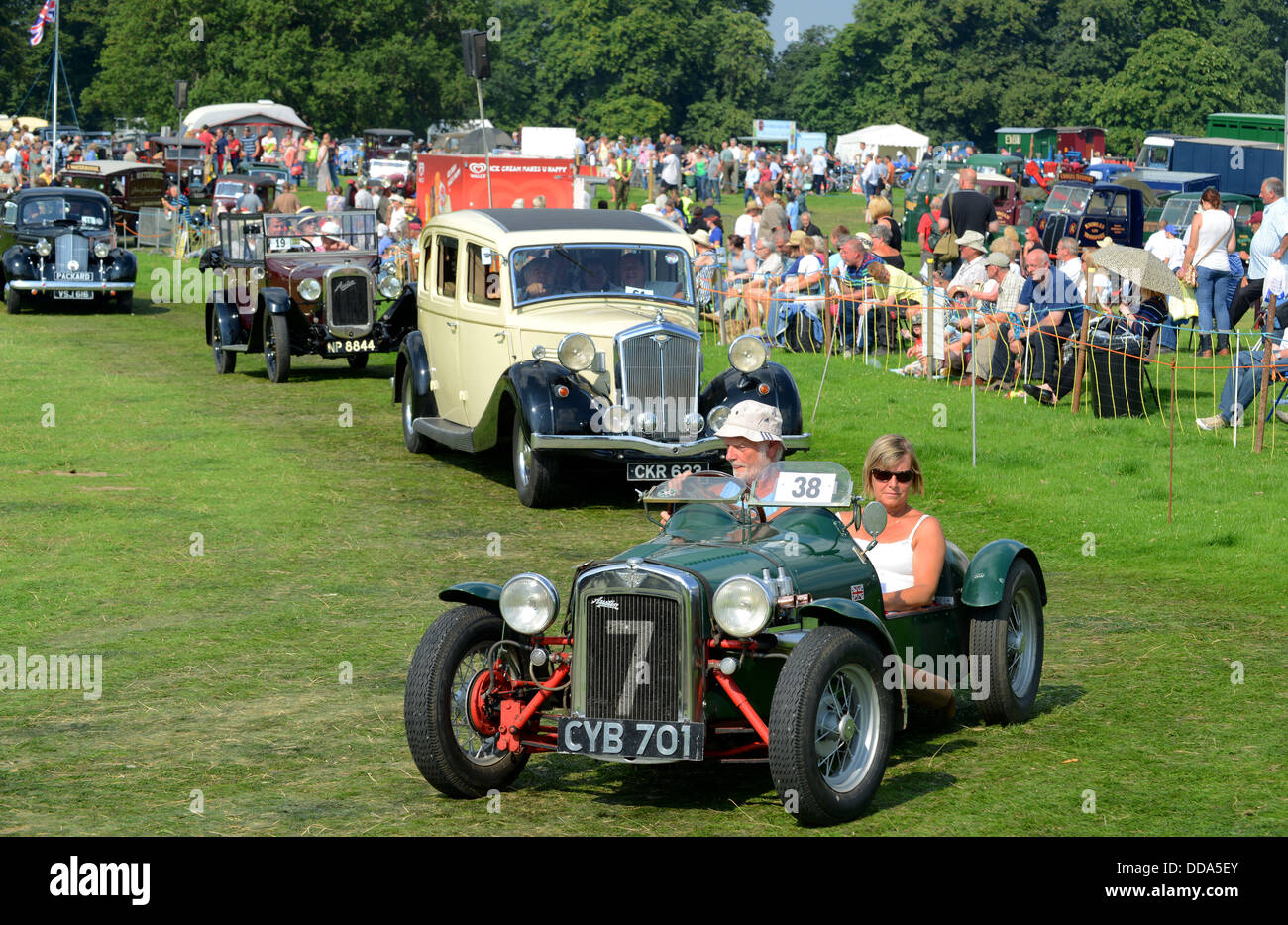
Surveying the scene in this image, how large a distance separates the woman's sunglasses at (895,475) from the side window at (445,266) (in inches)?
299

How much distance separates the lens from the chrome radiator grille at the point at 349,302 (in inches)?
722

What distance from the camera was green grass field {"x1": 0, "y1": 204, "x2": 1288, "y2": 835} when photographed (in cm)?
612

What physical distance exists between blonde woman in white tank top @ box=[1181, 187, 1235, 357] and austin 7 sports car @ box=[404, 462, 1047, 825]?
42.6ft

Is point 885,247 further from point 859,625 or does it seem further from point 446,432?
point 859,625

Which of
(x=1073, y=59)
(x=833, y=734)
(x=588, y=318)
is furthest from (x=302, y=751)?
(x=1073, y=59)

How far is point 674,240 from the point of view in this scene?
Result: 13484 mm

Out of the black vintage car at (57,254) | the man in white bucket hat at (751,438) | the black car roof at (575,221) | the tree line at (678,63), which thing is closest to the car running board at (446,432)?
the black car roof at (575,221)

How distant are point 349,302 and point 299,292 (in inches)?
24.2

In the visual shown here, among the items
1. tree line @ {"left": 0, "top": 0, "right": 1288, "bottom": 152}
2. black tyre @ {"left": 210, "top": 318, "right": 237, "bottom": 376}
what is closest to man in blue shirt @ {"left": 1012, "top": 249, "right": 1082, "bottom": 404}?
black tyre @ {"left": 210, "top": 318, "right": 237, "bottom": 376}

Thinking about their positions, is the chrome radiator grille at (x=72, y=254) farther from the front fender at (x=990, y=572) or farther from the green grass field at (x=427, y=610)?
the front fender at (x=990, y=572)

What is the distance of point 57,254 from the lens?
25.4m

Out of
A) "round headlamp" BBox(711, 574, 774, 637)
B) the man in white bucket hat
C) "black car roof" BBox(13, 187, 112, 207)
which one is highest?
"black car roof" BBox(13, 187, 112, 207)

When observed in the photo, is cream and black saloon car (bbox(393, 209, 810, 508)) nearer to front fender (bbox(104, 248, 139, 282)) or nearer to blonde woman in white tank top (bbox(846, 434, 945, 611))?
blonde woman in white tank top (bbox(846, 434, 945, 611))

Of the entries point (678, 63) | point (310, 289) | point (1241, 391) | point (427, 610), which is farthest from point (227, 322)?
point (678, 63)
